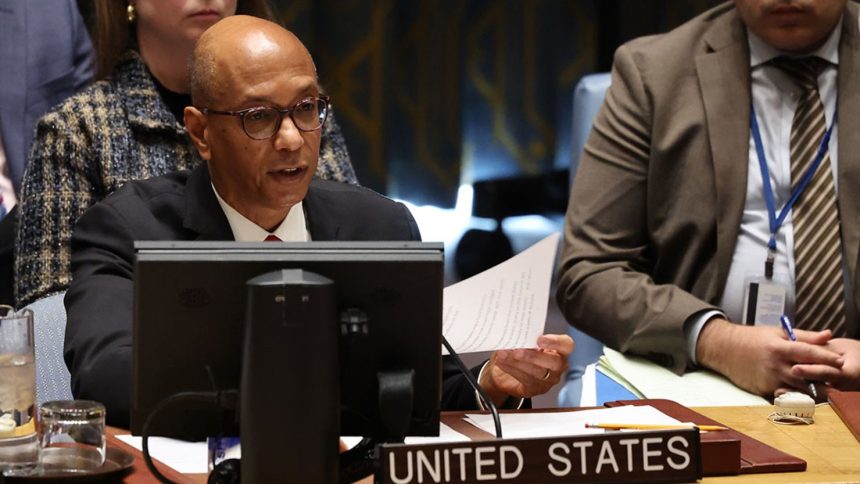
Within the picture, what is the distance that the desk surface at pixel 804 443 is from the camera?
1.47 m

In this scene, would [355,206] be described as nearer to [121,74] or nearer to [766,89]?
[121,74]

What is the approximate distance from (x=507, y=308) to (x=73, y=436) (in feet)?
1.86

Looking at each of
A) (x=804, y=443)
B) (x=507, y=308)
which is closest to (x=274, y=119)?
(x=507, y=308)

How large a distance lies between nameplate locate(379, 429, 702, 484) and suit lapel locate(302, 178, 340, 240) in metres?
0.74

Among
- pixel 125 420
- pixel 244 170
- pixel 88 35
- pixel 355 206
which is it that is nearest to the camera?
pixel 125 420

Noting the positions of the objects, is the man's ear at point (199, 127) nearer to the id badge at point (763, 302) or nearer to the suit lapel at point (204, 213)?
the suit lapel at point (204, 213)

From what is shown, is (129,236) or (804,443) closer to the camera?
(804,443)

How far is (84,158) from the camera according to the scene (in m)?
2.45

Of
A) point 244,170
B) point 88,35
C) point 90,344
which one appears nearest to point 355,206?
point 244,170

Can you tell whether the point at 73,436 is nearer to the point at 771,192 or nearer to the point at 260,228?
the point at 260,228

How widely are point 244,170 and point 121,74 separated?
0.83 metres

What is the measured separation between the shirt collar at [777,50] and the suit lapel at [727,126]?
17 mm

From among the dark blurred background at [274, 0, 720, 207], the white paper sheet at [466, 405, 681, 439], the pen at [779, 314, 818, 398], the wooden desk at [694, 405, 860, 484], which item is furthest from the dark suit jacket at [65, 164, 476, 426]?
the dark blurred background at [274, 0, 720, 207]

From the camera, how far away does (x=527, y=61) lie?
16.3 feet
